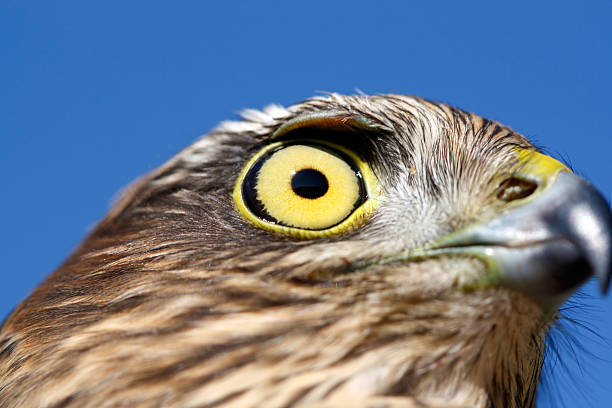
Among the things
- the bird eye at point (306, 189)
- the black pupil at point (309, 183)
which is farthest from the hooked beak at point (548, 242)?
the black pupil at point (309, 183)

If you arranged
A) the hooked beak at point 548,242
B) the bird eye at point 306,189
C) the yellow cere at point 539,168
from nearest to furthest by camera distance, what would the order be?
the hooked beak at point 548,242 → the yellow cere at point 539,168 → the bird eye at point 306,189

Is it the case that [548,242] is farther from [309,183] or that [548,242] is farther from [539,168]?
[309,183]

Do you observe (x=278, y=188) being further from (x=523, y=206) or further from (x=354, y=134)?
(x=523, y=206)

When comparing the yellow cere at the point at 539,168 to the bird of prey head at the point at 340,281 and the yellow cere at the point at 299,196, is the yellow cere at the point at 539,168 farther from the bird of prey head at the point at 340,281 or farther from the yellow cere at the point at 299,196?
the yellow cere at the point at 299,196

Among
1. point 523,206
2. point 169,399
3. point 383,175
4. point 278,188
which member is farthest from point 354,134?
point 169,399

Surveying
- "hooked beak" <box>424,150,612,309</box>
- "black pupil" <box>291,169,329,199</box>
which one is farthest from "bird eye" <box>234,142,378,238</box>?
"hooked beak" <box>424,150,612,309</box>
